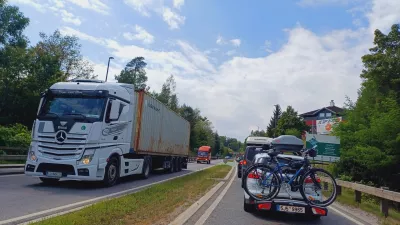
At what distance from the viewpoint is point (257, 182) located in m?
7.71

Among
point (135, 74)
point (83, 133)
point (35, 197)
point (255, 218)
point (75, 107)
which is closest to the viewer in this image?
point (255, 218)

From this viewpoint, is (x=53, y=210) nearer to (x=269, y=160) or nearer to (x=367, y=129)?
(x=269, y=160)

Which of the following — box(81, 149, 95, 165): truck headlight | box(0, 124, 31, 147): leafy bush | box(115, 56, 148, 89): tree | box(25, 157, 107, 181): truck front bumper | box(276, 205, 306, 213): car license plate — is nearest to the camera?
box(276, 205, 306, 213): car license plate

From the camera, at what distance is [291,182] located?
7609 mm

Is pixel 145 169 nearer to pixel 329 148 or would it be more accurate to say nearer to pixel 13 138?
pixel 329 148

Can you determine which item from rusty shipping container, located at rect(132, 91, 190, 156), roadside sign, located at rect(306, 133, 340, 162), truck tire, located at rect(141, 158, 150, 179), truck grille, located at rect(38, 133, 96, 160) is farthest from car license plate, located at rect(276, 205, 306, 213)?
roadside sign, located at rect(306, 133, 340, 162)

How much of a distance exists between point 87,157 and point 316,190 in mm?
7072

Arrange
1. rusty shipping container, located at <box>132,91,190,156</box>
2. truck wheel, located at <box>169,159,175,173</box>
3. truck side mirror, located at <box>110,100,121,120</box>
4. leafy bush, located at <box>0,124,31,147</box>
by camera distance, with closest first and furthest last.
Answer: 1. truck side mirror, located at <box>110,100,121,120</box>
2. rusty shipping container, located at <box>132,91,190,156</box>
3. truck wheel, located at <box>169,159,175,173</box>
4. leafy bush, located at <box>0,124,31,147</box>

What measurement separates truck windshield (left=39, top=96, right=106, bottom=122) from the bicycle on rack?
5.99m

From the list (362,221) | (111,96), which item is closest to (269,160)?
(362,221)

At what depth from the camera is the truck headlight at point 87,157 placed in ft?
35.9

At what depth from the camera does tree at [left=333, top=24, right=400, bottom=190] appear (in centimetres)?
1783

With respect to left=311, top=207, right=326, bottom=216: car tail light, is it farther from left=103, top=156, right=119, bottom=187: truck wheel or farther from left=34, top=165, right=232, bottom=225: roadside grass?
left=103, top=156, right=119, bottom=187: truck wheel

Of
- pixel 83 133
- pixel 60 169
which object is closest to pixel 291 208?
pixel 83 133
